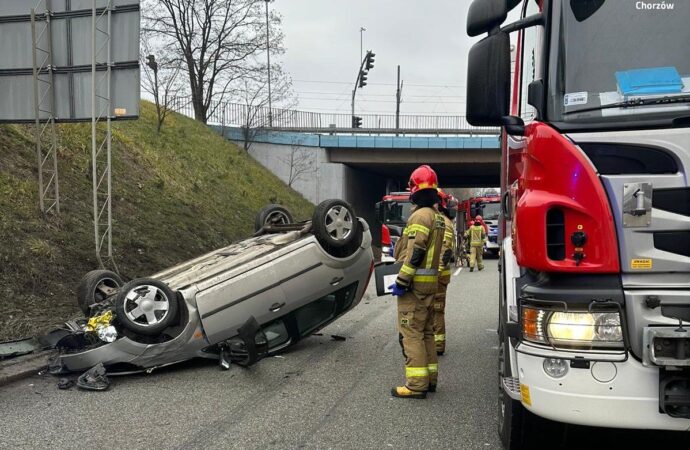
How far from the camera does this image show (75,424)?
14.4ft

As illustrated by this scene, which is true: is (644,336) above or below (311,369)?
above

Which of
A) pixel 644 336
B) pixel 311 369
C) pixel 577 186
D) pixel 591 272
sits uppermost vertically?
pixel 577 186

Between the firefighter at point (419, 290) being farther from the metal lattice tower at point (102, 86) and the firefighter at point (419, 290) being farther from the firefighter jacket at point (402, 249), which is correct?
the metal lattice tower at point (102, 86)

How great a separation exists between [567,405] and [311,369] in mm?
3681

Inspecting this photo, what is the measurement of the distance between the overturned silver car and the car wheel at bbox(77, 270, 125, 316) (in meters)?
0.01

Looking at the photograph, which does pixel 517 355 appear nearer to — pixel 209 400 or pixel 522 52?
pixel 522 52

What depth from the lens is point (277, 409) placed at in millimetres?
4723

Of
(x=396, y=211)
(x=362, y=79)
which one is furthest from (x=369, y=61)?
(x=396, y=211)

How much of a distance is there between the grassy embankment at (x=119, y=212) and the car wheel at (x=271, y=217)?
2560 millimetres

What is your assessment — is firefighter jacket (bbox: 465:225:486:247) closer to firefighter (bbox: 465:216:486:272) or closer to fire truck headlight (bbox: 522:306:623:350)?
firefighter (bbox: 465:216:486:272)

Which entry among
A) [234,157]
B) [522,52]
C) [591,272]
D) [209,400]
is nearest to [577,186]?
[591,272]

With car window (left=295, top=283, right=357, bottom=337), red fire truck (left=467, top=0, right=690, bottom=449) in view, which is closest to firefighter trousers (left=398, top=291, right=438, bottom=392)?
car window (left=295, top=283, right=357, bottom=337)

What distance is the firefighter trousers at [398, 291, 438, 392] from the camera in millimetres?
4941

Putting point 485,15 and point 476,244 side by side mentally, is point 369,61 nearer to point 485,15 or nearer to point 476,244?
point 476,244
